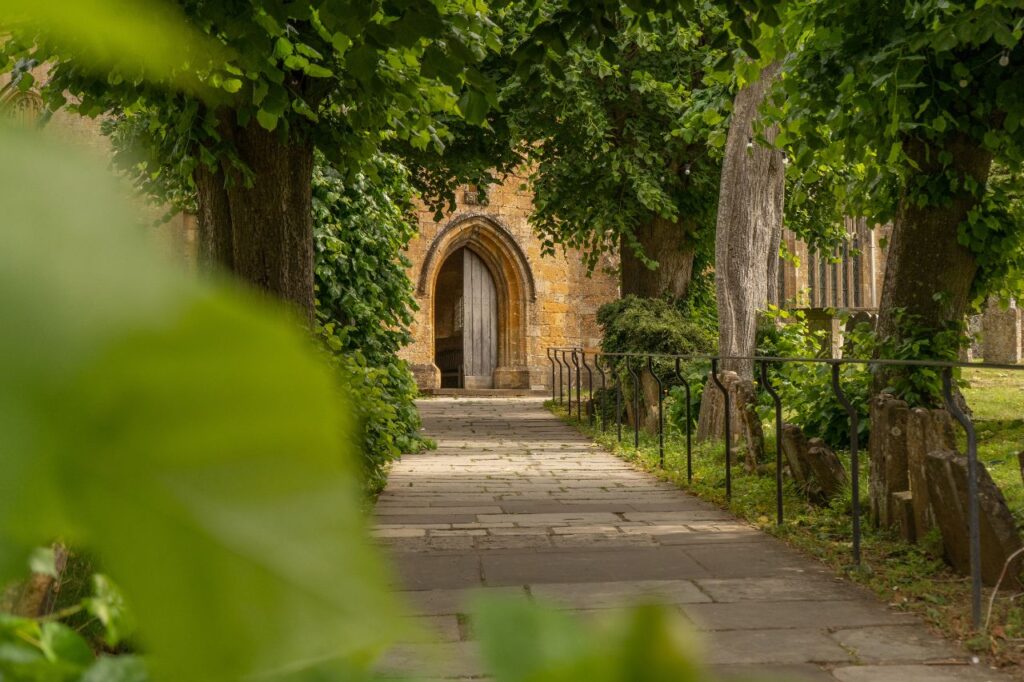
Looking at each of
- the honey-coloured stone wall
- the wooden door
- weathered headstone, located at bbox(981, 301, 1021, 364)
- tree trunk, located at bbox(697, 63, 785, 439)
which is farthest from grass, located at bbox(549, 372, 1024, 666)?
weathered headstone, located at bbox(981, 301, 1021, 364)

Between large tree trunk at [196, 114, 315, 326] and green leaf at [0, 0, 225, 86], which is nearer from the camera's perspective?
green leaf at [0, 0, 225, 86]

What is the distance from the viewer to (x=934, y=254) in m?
6.84

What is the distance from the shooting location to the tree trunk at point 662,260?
14023mm

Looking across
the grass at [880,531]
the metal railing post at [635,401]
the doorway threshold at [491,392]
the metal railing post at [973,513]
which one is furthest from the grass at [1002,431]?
the doorway threshold at [491,392]

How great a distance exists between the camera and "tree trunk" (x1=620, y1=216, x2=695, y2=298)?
14023mm

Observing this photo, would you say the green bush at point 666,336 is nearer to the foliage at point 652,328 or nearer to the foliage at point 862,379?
the foliage at point 652,328

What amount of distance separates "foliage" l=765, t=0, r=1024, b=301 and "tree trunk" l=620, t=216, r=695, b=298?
674cm

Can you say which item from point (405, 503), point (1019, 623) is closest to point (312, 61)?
point (405, 503)

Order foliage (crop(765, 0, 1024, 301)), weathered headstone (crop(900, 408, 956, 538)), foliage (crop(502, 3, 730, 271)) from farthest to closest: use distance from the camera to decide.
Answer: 1. foliage (crop(502, 3, 730, 271))
2. foliage (crop(765, 0, 1024, 301))
3. weathered headstone (crop(900, 408, 956, 538))

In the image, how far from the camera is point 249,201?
251 inches

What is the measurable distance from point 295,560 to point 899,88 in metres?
6.23

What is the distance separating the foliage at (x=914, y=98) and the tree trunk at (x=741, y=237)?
221cm

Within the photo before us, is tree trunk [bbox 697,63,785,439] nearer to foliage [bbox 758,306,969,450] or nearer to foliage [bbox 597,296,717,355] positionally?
foliage [bbox 758,306,969,450]

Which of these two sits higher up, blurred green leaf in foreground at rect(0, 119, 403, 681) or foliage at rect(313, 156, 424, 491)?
foliage at rect(313, 156, 424, 491)
